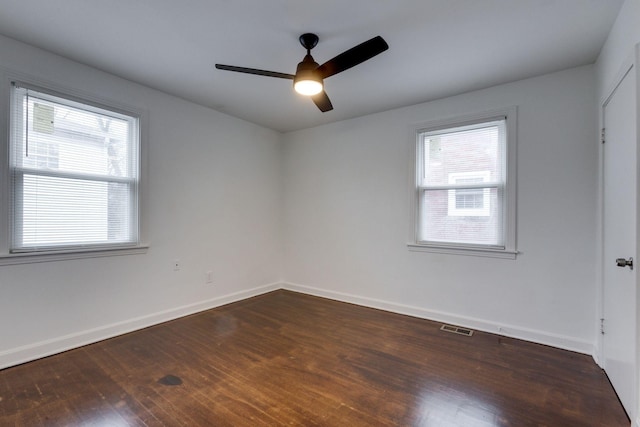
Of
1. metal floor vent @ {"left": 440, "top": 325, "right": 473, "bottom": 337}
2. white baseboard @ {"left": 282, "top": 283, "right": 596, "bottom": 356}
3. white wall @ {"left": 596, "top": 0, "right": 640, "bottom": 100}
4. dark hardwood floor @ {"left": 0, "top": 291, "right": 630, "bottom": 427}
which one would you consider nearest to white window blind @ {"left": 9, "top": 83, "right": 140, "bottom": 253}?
dark hardwood floor @ {"left": 0, "top": 291, "right": 630, "bottom": 427}

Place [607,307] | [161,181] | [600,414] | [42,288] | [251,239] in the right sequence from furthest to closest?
[251,239]
[161,181]
[42,288]
[607,307]
[600,414]

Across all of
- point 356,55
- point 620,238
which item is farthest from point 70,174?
point 620,238

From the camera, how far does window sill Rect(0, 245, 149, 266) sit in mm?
2389

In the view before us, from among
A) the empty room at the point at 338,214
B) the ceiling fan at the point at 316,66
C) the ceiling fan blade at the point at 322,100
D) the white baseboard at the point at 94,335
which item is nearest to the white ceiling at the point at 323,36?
the empty room at the point at 338,214

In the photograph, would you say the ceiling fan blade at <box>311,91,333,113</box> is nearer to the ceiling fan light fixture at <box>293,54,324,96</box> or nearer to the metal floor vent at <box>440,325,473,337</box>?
the ceiling fan light fixture at <box>293,54,324,96</box>

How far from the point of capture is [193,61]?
2.68 m

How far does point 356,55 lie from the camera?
6.45 ft

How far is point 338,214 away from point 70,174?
298cm

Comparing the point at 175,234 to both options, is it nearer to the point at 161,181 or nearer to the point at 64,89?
the point at 161,181

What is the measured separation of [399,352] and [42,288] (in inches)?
122

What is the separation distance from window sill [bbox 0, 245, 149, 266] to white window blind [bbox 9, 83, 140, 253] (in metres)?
0.05

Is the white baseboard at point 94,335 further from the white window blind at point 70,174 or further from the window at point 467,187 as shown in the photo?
the window at point 467,187

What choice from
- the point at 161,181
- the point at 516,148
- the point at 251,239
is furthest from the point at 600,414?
the point at 161,181

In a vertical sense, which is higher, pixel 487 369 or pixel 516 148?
pixel 516 148
